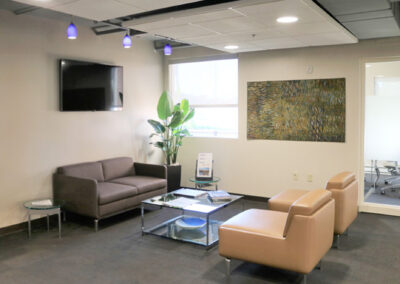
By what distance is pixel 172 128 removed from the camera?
612cm

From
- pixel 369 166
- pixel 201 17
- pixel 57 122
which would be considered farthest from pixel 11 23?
pixel 369 166

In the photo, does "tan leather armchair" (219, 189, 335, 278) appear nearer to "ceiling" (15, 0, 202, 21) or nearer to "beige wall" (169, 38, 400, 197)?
"ceiling" (15, 0, 202, 21)

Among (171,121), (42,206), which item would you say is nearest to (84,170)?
(42,206)

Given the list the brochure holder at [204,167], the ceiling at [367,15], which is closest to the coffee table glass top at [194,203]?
the brochure holder at [204,167]

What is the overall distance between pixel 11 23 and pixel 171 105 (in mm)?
2736

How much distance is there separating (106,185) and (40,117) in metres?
1.19

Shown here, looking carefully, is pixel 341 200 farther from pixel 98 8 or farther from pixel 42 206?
pixel 42 206

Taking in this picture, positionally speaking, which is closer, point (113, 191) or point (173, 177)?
point (113, 191)

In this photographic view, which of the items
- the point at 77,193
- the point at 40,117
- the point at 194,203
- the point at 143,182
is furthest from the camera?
the point at 143,182

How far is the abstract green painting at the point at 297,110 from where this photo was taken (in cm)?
520

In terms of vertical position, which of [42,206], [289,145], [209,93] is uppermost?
[209,93]

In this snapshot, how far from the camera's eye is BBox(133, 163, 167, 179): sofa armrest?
5.49 meters

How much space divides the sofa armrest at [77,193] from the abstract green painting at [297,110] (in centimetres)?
263

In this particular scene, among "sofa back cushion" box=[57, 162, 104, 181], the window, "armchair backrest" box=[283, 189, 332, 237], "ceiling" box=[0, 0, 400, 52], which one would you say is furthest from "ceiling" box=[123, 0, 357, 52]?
"sofa back cushion" box=[57, 162, 104, 181]
